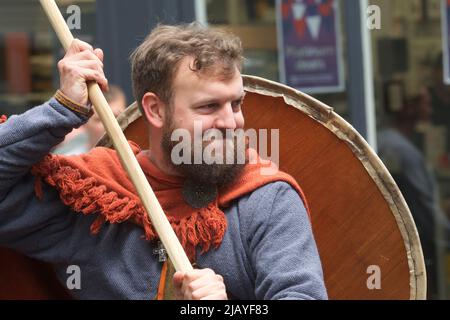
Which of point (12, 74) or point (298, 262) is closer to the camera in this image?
point (298, 262)

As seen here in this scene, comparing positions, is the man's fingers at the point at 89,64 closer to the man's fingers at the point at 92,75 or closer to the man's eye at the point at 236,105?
the man's fingers at the point at 92,75

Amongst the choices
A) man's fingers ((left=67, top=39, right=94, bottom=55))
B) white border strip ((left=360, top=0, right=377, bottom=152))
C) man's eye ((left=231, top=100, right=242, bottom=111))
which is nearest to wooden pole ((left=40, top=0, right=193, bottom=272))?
man's fingers ((left=67, top=39, right=94, bottom=55))

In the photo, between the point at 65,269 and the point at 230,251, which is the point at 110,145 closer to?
the point at 65,269

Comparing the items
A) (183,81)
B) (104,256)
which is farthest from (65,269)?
(183,81)

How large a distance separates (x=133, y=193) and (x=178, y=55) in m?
0.35

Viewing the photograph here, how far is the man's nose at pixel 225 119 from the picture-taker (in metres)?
2.31

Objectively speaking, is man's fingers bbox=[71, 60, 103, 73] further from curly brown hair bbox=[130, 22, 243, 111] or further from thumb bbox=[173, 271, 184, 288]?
A: thumb bbox=[173, 271, 184, 288]

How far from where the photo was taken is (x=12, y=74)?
5.42 metres

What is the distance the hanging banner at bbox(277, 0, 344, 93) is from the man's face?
9.56ft

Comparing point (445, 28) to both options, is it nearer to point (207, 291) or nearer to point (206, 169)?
point (206, 169)

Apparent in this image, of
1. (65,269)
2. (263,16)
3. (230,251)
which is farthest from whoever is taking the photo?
(263,16)

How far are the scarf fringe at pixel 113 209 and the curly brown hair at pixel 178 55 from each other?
25 cm

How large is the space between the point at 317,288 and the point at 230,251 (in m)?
0.25

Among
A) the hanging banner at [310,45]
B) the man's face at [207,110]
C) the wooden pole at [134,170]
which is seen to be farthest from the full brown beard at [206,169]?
the hanging banner at [310,45]
